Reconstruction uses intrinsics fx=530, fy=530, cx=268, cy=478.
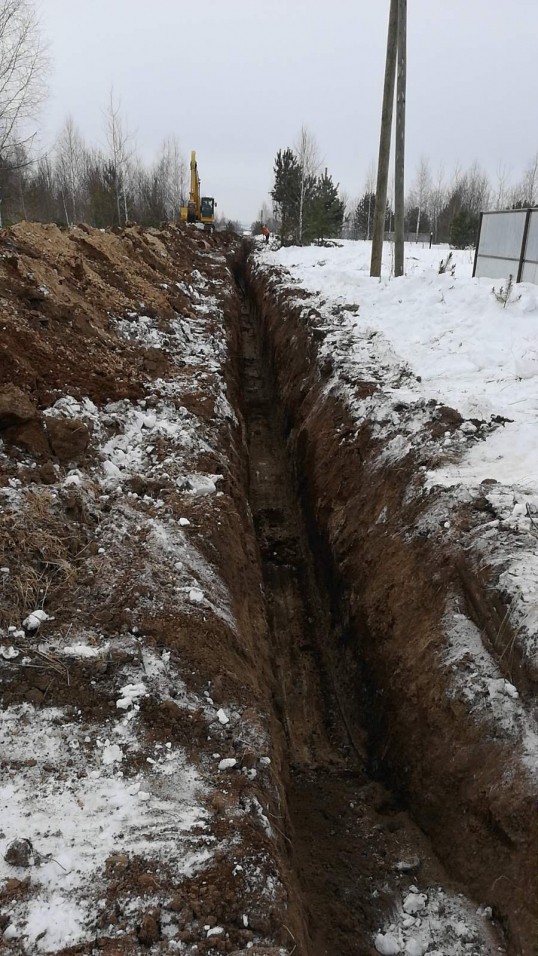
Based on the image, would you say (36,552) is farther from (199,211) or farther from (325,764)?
(199,211)

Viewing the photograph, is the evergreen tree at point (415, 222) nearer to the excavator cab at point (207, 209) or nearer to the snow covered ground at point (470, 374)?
the excavator cab at point (207, 209)

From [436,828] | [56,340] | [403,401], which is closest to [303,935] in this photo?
[436,828]

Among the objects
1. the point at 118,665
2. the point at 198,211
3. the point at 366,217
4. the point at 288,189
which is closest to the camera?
the point at 118,665

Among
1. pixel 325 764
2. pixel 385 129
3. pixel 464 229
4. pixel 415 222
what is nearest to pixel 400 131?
pixel 385 129

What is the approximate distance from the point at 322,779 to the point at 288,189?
47411 millimetres

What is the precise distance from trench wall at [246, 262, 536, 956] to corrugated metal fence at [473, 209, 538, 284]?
15.1ft

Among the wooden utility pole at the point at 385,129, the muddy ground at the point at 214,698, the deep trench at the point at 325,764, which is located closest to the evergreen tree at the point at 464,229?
the wooden utility pole at the point at 385,129

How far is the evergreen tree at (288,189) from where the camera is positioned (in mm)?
43188

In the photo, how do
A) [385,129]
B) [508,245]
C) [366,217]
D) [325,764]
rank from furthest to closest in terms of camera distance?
[366,217]
[385,129]
[508,245]
[325,764]

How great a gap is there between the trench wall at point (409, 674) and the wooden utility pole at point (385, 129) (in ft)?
25.3

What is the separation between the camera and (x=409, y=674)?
13.6 ft

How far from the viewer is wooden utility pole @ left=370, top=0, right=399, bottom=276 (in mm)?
11586

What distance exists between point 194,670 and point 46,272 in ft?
20.4

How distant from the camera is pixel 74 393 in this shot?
19.2 ft
